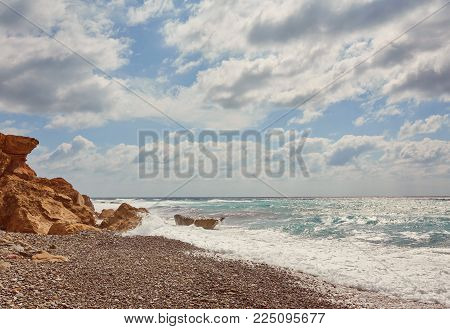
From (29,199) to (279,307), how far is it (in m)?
14.9

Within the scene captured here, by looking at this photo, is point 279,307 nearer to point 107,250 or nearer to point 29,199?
point 107,250

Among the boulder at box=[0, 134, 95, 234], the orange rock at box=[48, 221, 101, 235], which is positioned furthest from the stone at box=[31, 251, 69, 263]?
the boulder at box=[0, 134, 95, 234]

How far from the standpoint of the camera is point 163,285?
844 cm

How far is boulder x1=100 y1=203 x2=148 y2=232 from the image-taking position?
2137cm

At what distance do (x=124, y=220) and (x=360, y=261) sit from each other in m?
14.1

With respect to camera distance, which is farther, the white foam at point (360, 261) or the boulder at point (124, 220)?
the boulder at point (124, 220)

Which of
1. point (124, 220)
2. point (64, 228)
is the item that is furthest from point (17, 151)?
point (124, 220)

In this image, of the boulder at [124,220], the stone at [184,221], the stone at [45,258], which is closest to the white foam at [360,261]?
the boulder at [124,220]

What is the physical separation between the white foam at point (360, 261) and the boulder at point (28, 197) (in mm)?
3886

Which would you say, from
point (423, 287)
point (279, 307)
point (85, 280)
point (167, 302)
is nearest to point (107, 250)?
point (85, 280)

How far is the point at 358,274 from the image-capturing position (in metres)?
11.4

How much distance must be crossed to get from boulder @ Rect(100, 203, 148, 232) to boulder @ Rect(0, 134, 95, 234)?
1.33m

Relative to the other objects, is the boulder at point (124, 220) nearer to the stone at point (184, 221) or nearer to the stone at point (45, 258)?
the stone at point (184, 221)

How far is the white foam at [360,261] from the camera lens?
401 inches
